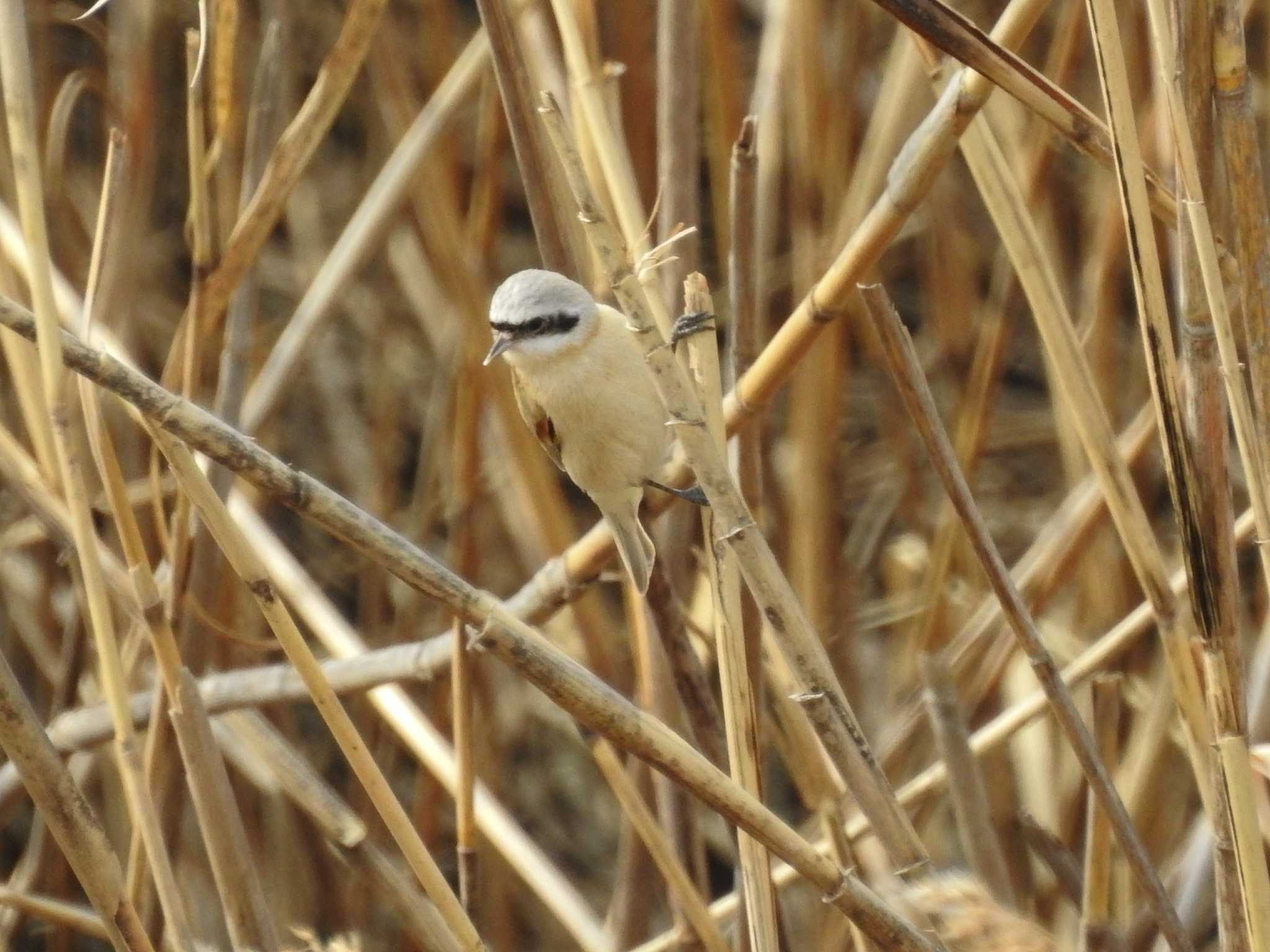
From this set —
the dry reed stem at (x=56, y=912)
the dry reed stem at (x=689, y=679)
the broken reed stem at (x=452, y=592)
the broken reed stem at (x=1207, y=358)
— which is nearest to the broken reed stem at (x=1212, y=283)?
the broken reed stem at (x=1207, y=358)

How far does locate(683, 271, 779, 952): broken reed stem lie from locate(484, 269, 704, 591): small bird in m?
0.28

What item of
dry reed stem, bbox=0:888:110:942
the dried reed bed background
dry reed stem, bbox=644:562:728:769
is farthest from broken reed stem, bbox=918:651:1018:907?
dry reed stem, bbox=0:888:110:942

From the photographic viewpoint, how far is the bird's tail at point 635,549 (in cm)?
117

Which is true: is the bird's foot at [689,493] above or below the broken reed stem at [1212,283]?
below

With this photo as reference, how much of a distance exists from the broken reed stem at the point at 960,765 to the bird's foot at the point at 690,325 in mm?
368

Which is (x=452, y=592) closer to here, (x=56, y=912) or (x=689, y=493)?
(x=689, y=493)

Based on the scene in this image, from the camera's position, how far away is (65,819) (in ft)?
2.97

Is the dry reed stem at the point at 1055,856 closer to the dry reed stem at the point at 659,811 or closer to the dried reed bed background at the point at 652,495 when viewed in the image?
the dried reed bed background at the point at 652,495

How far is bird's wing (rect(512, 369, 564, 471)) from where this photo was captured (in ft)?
4.66

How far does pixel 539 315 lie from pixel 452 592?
0.51m

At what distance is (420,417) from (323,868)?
2.64 feet

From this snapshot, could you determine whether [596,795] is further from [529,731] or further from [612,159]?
[612,159]

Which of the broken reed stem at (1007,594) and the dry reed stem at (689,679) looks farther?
the dry reed stem at (689,679)

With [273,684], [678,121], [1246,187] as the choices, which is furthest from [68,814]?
[1246,187]
